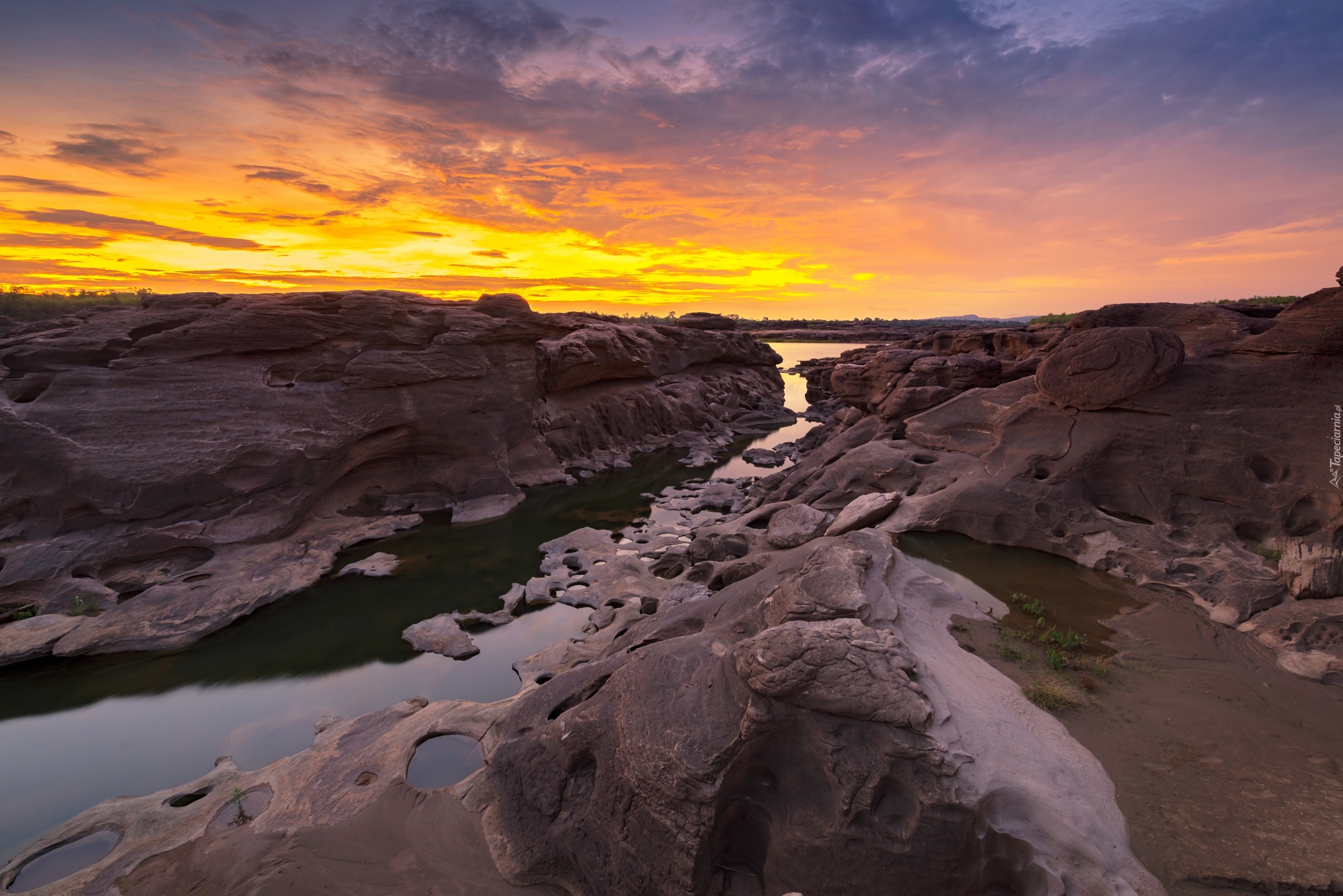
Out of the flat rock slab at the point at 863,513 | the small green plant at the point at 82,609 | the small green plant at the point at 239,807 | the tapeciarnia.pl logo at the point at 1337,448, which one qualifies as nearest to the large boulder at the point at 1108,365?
the tapeciarnia.pl logo at the point at 1337,448

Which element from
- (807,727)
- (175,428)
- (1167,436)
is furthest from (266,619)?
(1167,436)

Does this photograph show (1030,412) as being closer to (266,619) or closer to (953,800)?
(953,800)

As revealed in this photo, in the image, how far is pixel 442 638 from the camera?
39.4 feet

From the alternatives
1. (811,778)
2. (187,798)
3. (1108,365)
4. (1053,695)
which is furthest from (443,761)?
(1108,365)

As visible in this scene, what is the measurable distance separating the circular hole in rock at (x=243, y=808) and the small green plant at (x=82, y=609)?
26.0ft

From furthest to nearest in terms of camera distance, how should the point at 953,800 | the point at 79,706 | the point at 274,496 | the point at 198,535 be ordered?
the point at 274,496 < the point at 198,535 < the point at 79,706 < the point at 953,800

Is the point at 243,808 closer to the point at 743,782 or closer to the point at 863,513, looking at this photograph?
the point at 743,782

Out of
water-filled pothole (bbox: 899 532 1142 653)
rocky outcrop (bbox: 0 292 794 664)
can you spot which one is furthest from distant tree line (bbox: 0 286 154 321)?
water-filled pothole (bbox: 899 532 1142 653)

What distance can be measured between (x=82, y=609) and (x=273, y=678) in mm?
5007

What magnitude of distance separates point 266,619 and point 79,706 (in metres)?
3.23

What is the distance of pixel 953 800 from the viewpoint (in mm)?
4543

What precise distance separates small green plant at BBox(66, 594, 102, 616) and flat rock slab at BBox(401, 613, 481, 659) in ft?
21.2

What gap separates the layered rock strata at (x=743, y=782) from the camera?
15.4 ft

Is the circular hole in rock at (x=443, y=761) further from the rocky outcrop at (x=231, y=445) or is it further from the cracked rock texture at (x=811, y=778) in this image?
the rocky outcrop at (x=231, y=445)
